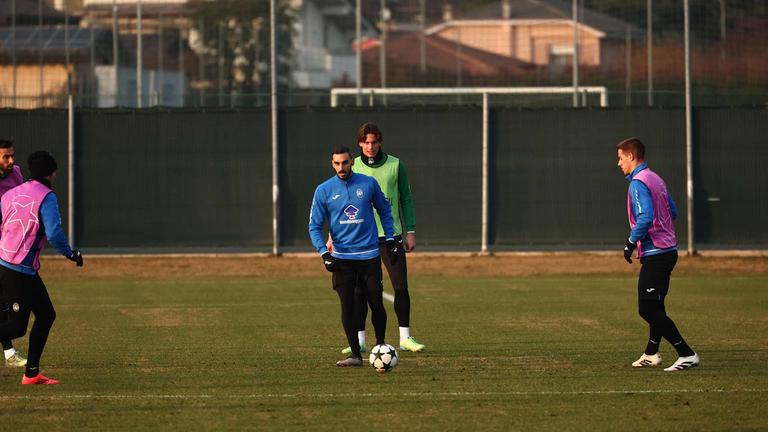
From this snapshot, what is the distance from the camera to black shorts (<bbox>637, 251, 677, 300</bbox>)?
11242 millimetres

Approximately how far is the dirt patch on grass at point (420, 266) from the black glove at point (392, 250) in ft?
33.1

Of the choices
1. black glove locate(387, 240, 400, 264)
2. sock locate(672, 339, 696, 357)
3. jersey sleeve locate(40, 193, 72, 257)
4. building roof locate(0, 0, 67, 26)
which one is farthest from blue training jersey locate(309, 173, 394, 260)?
building roof locate(0, 0, 67, 26)

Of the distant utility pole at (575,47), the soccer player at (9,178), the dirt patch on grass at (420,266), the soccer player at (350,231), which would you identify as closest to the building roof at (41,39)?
the dirt patch on grass at (420,266)

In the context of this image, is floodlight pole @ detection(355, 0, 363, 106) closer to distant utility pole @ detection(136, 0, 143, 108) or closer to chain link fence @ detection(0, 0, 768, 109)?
chain link fence @ detection(0, 0, 768, 109)

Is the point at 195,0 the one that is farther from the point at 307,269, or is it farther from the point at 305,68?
the point at 307,269

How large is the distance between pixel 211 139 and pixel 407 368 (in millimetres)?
14666

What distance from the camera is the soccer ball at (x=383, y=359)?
36.4 feet

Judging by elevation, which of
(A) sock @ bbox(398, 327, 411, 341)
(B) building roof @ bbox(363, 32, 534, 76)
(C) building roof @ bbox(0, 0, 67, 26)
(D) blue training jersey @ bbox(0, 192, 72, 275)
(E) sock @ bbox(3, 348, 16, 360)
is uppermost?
(C) building roof @ bbox(0, 0, 67, 26)

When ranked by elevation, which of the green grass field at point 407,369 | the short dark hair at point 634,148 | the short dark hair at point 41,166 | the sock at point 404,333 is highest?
the short dark hair at point 634,148

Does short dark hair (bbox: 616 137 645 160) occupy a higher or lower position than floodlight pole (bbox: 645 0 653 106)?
lower

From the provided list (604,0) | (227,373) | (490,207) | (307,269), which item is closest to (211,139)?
(307,269)

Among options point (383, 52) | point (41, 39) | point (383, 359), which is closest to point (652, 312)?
point (383, 359)

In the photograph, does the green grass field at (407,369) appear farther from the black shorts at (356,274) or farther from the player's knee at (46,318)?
the black shorts at (356,274)

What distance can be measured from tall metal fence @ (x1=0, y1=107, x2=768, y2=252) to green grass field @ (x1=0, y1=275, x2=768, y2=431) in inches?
260
